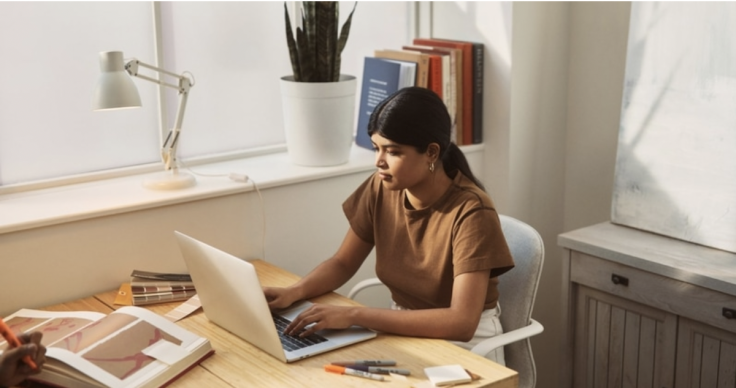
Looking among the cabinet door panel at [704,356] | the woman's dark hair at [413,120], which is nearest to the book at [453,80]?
the woman's dark hair at [413,120]

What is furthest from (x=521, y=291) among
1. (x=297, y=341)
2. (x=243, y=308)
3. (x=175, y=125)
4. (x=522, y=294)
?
(x=175, y=125)

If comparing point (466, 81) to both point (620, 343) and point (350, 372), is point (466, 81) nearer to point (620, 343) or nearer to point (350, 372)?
point (620, 343)

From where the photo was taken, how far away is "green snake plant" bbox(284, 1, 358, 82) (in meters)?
2.66

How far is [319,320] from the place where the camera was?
1957 millimetres

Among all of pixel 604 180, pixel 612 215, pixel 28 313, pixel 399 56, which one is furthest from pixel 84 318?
pixel 604 180

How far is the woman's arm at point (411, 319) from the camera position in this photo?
1961mm

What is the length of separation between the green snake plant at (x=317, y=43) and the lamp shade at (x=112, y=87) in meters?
0.60

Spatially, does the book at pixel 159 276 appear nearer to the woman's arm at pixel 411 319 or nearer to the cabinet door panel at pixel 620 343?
the woman's arm at pixel 411 319

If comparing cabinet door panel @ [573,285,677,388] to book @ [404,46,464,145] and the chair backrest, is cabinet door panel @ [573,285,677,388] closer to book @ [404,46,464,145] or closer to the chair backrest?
the chair backrest

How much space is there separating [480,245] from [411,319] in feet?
0.77

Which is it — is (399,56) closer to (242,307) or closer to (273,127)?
(273,127)

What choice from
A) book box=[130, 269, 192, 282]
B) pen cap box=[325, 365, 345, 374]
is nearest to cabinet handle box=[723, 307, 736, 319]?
pen cap box=[325, 365, 345, 374]

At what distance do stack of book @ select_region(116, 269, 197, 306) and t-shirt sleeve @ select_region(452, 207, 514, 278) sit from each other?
71cm

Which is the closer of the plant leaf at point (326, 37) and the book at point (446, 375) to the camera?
the book at point (446, 375)
